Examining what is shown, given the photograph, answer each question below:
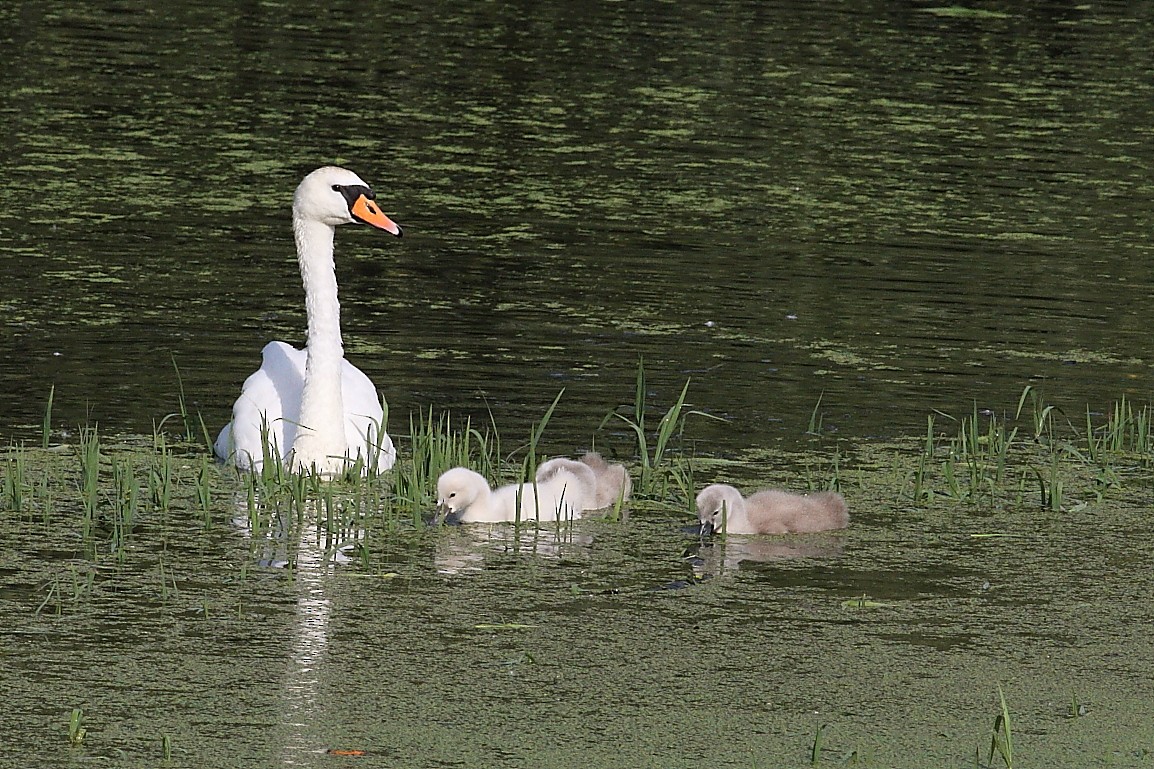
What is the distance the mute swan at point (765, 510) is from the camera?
7.20 m

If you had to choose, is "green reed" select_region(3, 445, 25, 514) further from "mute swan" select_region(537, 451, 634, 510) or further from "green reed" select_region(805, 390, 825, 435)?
"green reed" select_region(805, 390, 825, 435)

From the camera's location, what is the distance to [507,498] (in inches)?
289

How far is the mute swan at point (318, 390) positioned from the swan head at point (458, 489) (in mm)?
640

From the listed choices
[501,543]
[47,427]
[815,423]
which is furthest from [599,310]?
[501,543]

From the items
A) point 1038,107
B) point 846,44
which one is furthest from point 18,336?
point 846,44

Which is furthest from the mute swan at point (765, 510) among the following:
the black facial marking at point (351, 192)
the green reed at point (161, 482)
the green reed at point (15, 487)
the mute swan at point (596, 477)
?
the green reed at point (15, 487)

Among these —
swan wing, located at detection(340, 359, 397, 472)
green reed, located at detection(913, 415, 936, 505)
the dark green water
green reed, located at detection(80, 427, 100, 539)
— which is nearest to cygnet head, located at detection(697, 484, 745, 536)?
the dark green water

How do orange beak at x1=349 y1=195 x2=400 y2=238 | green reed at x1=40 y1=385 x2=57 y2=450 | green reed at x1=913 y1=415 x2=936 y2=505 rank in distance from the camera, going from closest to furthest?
green reed at x1=913 y1=415 x2=936 y2=505, green reed at x1=40 y1=385 x2=57 y2=450, orange beak at x1=349 y1=195 x2=400 y2=238

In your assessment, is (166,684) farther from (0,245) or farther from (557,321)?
(0,245)

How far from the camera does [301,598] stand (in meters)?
6.42

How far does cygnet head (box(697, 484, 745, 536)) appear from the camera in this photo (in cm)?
719

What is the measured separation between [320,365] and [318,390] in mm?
98

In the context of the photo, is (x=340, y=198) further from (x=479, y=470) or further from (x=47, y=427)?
(x=47, y=427)

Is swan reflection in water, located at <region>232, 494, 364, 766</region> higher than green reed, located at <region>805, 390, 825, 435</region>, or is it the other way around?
green reed, located at <region>805, 390, 825, 435</region>
